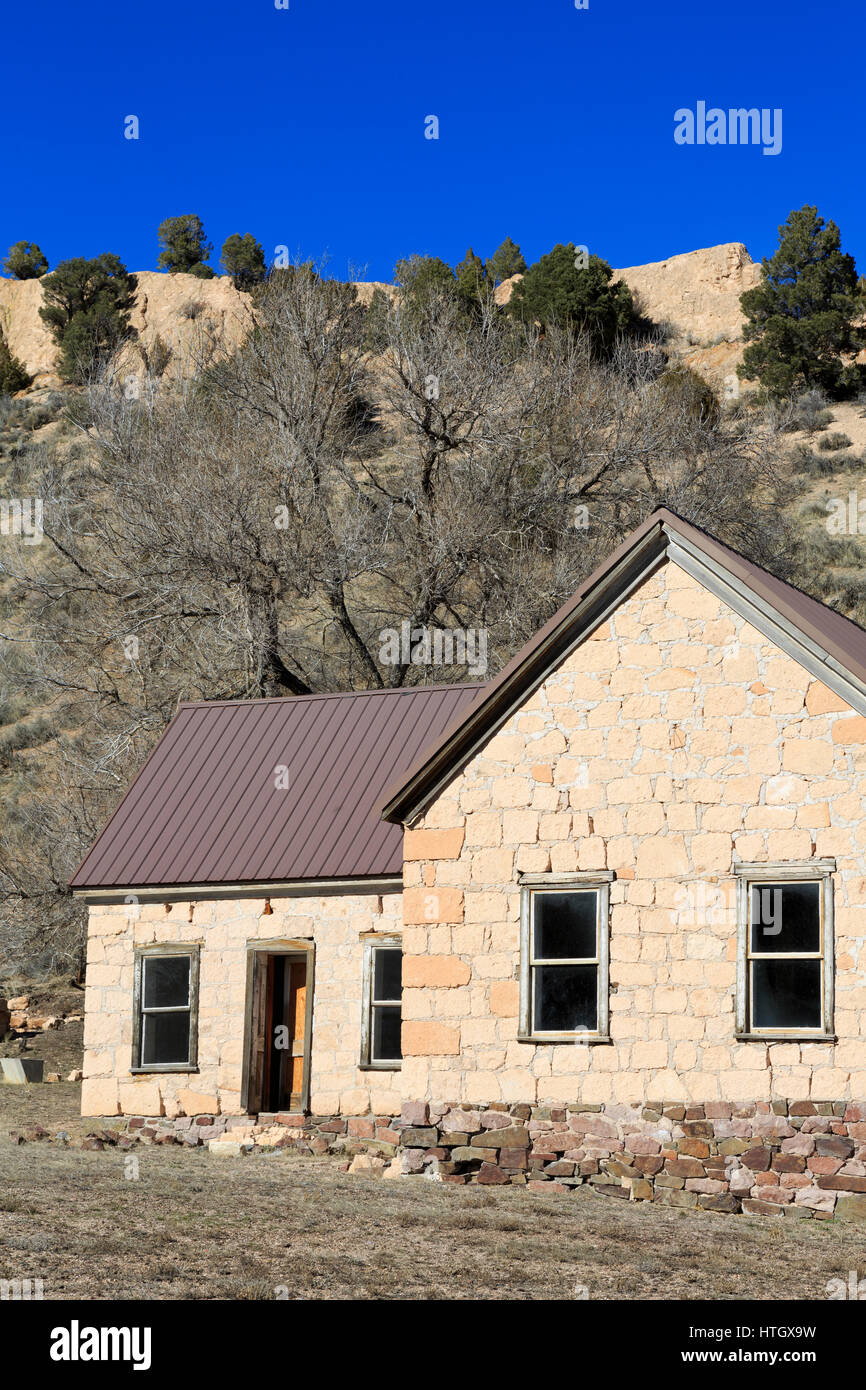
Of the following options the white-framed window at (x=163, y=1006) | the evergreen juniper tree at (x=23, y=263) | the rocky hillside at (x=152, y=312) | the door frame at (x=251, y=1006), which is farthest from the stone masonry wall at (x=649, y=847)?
the evergreen juniper tree at (x=23, y=263)

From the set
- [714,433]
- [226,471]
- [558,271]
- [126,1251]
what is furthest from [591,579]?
[558,271]

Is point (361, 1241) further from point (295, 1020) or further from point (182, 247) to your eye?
point (182, 247)

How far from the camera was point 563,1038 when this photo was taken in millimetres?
14914

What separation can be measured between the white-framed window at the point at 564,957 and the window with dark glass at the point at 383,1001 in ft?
8.39

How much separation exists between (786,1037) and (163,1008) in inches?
299

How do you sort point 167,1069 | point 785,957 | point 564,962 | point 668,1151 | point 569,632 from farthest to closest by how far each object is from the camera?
point 167,1069
point 569,632
point 564,962
point 668,1151
point 785,957

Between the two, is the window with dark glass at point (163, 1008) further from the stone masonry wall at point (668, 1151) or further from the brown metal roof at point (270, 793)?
the stone masonry wall at point (668, 1151)

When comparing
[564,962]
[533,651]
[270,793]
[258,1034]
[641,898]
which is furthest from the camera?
[270,793]

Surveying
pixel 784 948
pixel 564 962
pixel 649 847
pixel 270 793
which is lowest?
pixel 564 962

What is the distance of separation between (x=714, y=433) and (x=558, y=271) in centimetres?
3070

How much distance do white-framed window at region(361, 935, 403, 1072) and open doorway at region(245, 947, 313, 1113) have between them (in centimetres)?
72

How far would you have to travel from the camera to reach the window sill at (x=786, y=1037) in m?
14.0

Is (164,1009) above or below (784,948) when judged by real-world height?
below

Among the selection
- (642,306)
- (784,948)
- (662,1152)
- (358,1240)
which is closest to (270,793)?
(662,1152)
